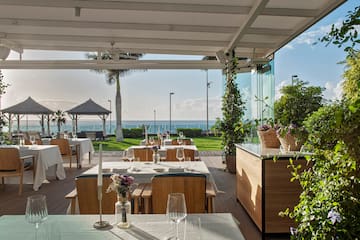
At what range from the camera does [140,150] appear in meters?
5.68

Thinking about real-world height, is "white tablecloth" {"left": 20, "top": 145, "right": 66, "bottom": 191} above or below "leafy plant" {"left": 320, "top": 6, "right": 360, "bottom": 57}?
below

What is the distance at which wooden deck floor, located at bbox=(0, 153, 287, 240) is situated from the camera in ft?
13.5

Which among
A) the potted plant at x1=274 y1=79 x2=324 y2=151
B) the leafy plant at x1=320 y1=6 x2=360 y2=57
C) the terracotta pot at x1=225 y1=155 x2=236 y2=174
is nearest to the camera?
the leafy plant at x1=320 y1=6 x2=360 y2=57

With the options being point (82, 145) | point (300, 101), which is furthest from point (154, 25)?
point (82, 145)

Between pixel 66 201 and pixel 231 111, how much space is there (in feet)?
14.9

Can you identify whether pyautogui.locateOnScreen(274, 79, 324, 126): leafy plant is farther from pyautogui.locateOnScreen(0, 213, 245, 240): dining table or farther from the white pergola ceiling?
pyautogui.locateOnScreen(0, 213, 245, 240): dining table

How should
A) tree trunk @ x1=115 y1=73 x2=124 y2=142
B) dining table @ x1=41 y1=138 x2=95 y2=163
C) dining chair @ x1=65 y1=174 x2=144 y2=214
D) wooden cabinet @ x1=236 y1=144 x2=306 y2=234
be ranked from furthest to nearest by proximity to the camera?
tree trunk @ x1=115 y1=73 x2=124 y2=142 < dining table @ x1=41 y1=138 x2=95 y2=163 < wooden cabinet @ x1=236 y1=144 x2=306 y2=234 < dining chair @ x1=65 y1=174 x2=144 y2=214

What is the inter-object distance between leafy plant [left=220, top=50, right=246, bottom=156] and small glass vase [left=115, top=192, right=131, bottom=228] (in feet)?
21.0

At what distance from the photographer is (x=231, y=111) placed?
319 inches

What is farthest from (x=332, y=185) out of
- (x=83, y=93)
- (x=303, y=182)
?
(x=83, y=93)

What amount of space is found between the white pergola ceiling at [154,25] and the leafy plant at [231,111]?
0.76 meters

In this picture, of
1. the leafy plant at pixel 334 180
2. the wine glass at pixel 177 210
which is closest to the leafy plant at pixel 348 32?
the leafy plant at pixel 334 180

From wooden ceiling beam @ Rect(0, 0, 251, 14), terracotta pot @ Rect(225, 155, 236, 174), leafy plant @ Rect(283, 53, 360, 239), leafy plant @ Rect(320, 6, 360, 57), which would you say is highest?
wooden ceiling beam @ Rect(0, 0, 251, 14)

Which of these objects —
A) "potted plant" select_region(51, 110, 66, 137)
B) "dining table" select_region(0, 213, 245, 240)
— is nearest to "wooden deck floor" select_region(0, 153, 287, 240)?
"dining table" select_region(0, 213, 245, 240)
